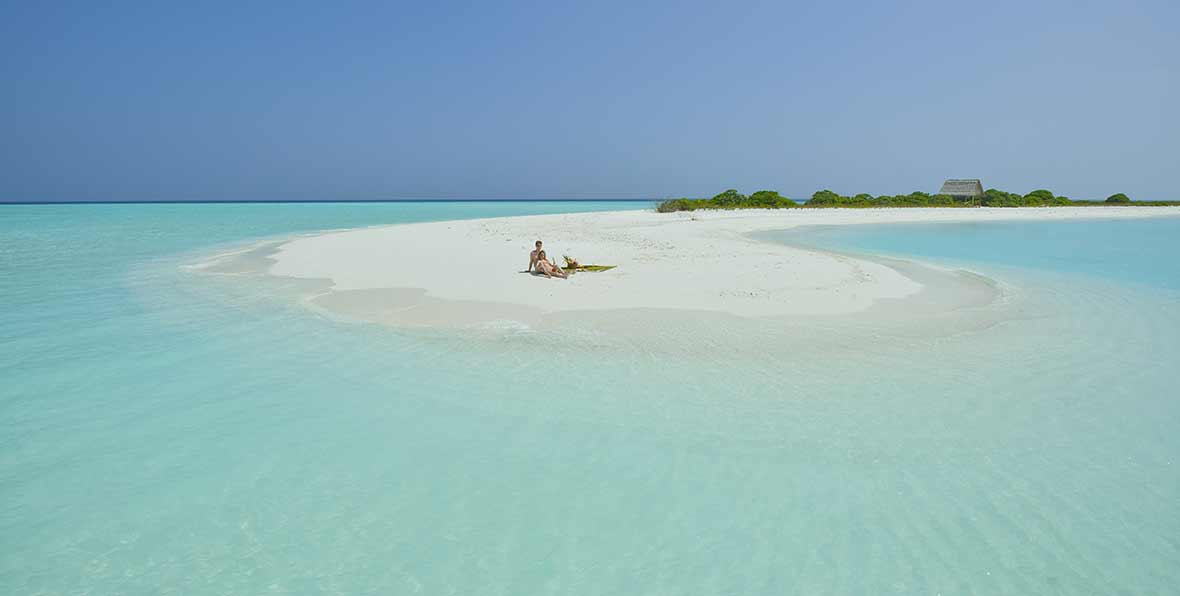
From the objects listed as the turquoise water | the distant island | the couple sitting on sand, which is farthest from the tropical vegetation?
the turquoise water

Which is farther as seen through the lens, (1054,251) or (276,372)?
(1054,251)

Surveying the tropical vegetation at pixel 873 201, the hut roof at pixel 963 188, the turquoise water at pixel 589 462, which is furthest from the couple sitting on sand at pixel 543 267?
A: the hut roof at pixel 963 188

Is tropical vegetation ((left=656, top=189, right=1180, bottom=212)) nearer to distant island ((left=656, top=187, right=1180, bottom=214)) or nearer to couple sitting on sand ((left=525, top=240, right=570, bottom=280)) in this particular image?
distant island ((left=656, top=187, right=1180, bottom=214))

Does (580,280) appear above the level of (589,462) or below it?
above

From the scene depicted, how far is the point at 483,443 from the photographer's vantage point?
541cm

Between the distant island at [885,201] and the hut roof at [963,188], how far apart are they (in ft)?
0.44

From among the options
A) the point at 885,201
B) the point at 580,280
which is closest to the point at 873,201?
the point at 885,201

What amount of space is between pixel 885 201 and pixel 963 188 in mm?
12084

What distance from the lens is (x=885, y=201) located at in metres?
63.0

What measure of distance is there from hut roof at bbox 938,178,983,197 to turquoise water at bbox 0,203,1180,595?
2662 inches

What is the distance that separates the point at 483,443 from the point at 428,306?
20.7 ft

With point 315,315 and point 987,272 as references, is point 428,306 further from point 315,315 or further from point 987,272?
point 987,272

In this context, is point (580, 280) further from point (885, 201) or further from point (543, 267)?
point (885, 201)

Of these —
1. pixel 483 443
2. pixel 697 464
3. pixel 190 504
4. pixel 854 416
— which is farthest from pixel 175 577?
pixel 854 416
